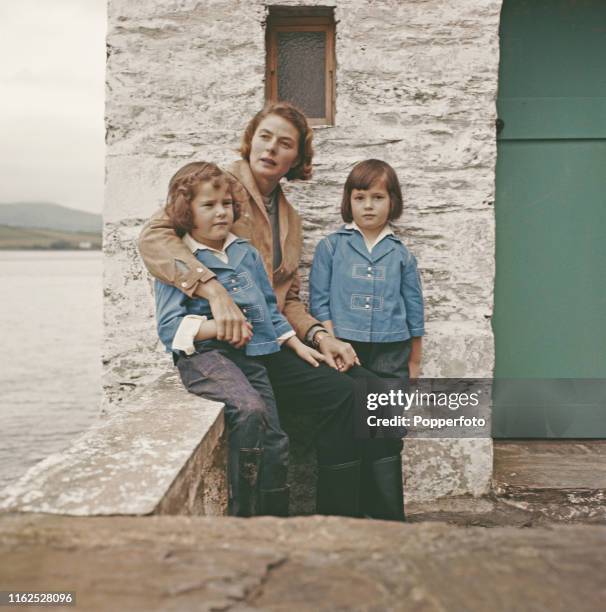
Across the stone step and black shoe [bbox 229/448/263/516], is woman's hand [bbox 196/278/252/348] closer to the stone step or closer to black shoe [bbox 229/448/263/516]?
black shoe [bbox 229/448/263/516]

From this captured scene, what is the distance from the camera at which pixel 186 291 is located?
8.04 feet

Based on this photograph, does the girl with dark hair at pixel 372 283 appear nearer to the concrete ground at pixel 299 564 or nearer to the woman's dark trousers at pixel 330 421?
the woman's dark trousers at pixel 330 421

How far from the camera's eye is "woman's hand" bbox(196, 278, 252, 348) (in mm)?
Answer: 2383

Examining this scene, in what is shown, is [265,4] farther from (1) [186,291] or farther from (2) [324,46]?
(1) [186,291]

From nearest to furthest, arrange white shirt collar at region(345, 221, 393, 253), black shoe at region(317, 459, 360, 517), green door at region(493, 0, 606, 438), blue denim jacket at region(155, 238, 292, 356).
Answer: blue denim jacket at region(155, 238, 292, 356), black shoe at region(317, 459, 360, 517), white shirt collar at region(345, 221, 393, 253), green door at region(493, 0, 606, 438)

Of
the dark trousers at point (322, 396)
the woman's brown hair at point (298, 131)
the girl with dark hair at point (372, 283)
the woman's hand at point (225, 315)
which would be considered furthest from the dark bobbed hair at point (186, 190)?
the girl with dark hair at point (372, 283)

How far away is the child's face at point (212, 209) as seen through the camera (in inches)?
99.0

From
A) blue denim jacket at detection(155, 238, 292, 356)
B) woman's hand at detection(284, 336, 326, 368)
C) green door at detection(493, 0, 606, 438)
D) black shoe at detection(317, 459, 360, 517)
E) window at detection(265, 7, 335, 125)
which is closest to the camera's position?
blue denim jacket at detection(155, 238, 292, 356)

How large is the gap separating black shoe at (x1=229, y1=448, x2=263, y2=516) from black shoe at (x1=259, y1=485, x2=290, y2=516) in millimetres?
76

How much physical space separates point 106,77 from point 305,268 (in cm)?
129

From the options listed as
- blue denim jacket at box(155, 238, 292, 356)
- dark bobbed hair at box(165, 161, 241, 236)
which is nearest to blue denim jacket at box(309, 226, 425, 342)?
blue denim jacket at box(155, 238, 292, 356)

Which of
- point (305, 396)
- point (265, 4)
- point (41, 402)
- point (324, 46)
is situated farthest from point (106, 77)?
point (41, 402)

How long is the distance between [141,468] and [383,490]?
1281mm

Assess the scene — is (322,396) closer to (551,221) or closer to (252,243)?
(252,243)
